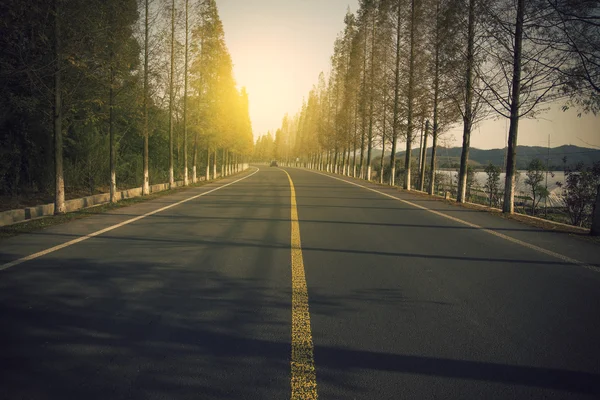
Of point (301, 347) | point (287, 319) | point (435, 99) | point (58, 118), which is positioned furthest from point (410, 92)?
point (301, 347)

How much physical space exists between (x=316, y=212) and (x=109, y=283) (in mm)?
7355

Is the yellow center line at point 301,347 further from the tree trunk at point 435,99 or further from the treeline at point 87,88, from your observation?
the tree trunk at point 435,99

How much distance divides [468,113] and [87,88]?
15884 millimetres

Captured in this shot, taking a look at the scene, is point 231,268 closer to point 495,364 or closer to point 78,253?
point 78,253

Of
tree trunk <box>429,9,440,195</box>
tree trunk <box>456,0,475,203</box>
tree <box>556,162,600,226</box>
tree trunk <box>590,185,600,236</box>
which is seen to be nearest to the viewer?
tree trunk <box>590,185,600,236</box>

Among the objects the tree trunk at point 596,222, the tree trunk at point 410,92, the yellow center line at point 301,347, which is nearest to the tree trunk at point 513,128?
the tree trunk at point 596,222

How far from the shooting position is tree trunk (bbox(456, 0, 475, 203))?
1645cm

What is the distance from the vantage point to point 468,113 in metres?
17.5

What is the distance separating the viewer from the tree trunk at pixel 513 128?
1298 centimetres

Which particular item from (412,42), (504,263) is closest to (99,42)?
(504,263)

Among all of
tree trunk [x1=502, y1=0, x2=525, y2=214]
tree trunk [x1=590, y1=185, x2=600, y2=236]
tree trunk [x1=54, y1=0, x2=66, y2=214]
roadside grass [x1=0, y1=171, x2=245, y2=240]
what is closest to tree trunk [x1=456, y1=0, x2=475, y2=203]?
tree trunk [x1=502, y1=0, x2=525, y2=214]

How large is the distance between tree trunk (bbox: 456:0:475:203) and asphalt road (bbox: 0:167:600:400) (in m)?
9.82

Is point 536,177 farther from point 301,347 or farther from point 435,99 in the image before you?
point 301,347

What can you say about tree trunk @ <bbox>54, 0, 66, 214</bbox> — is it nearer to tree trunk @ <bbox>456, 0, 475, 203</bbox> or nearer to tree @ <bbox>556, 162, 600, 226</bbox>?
tree trunk @ <bbox>456, 0, 475, 203</bbox>
